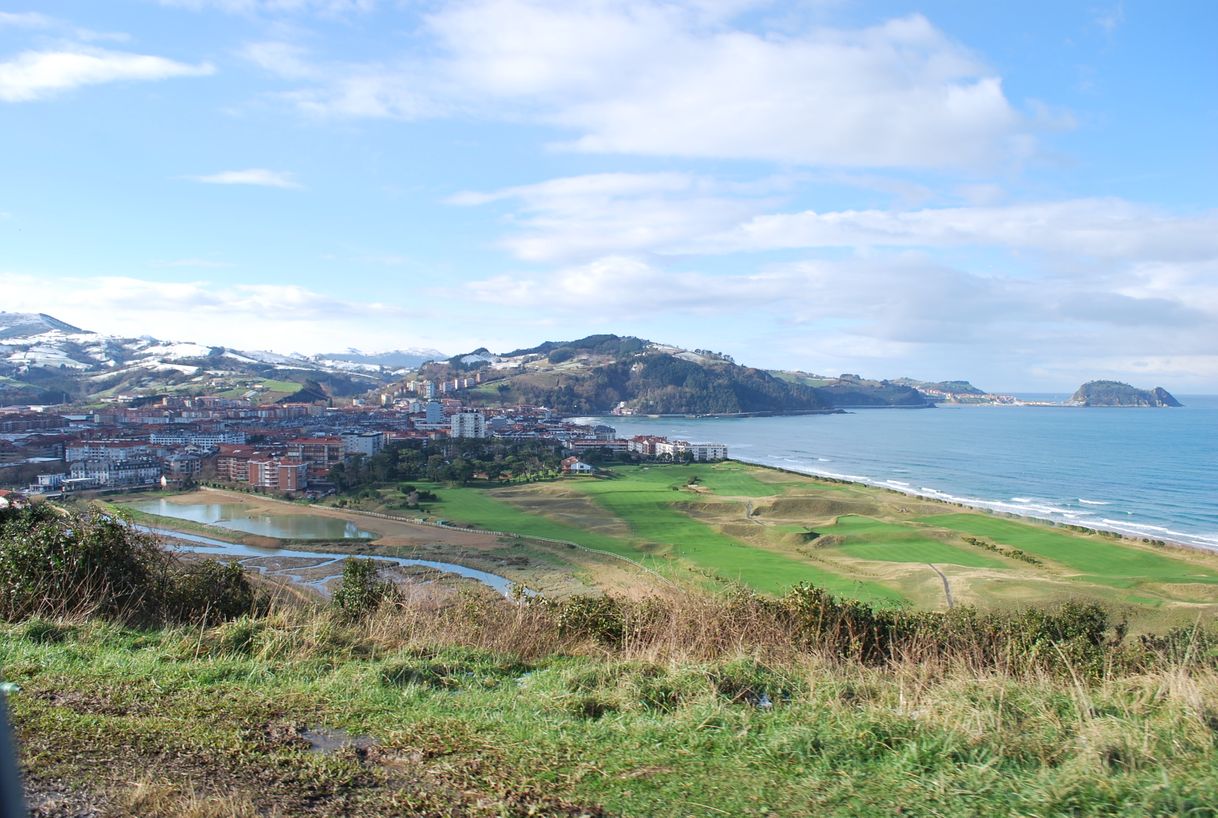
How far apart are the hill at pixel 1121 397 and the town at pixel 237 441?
525ft

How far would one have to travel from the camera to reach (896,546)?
104ft

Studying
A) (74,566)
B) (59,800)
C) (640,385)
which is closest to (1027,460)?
(74,566)

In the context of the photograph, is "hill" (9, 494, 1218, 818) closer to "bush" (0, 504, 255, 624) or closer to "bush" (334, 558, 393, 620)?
"bush" (0, 504, 255, 624)

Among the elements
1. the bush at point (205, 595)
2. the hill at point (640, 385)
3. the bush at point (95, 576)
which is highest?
the hill at point (640, 385)

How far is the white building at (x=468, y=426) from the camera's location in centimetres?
7669

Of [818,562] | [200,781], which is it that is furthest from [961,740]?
[818,562]

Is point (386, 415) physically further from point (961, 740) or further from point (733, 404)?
point (961, 740)

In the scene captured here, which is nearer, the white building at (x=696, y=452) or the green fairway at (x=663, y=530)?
the green fairway at (x=663, y=530)

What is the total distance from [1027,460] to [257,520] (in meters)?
61.5

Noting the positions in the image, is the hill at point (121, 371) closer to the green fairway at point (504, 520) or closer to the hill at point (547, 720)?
the green fairway at point (504, 520)

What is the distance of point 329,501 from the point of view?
44.4 meters

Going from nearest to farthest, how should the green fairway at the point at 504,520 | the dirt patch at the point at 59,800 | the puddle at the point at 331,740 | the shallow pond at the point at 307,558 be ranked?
the dirt patch at the point at 59,800
the puddle at the point at 331,740
the shallow pond at the point at 307,558
the green fairway at the point at 504,520

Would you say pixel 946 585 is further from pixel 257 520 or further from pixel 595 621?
pixel 257 520

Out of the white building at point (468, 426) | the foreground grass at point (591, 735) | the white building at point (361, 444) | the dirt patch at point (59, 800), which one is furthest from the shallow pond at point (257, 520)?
the white building at point (468, 426)
